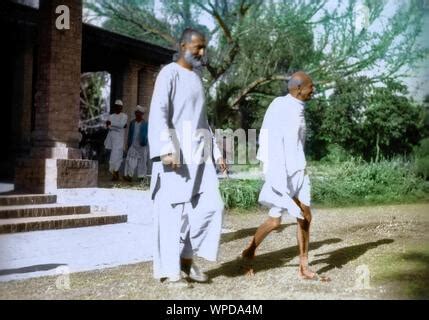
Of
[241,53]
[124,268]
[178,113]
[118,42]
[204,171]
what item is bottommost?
[124,268]

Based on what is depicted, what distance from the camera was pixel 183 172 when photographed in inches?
131

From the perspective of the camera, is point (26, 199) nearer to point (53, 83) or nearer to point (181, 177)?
point (53, 83)

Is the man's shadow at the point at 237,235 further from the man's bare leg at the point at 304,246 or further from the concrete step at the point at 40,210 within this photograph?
the concrete step at the point at 40,210

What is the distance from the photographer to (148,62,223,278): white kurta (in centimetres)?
325

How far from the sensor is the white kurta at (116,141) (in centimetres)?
1046

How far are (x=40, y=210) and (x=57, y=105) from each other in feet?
6.32

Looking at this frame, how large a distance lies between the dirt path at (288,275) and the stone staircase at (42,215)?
1.80 meters

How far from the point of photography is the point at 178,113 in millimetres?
3373

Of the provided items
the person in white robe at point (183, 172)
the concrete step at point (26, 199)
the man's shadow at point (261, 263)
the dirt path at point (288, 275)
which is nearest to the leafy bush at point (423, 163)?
the dirt path at point (288, 275)

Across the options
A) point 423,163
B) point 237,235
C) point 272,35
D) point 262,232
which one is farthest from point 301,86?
point 272,35

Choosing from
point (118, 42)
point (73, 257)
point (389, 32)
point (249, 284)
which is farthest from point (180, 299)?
point (389, 32)
